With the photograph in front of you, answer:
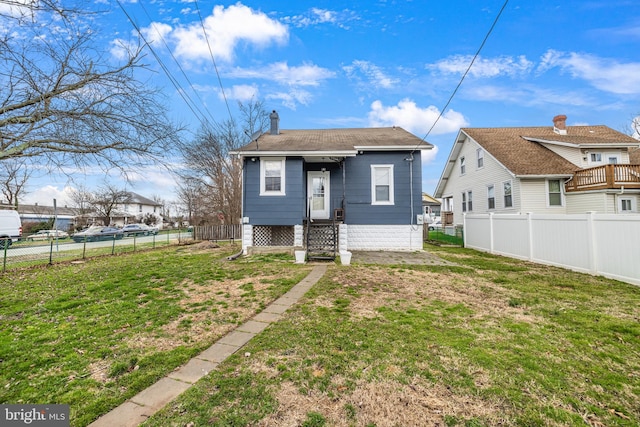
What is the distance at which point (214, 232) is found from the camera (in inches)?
752

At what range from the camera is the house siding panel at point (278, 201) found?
10367 millimetres

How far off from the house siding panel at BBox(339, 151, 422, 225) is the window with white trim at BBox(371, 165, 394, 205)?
15 cm

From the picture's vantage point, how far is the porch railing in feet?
40.8

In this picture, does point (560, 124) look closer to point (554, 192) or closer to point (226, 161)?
point (554, 192)

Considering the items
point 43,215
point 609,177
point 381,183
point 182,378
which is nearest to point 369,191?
point 381,183

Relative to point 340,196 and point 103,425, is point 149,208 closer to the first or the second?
point 340,196

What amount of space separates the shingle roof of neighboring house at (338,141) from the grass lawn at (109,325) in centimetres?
527

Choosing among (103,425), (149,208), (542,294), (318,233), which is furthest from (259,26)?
(149,208)

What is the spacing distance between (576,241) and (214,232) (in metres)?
19.4

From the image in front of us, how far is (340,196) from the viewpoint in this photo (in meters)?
11.5

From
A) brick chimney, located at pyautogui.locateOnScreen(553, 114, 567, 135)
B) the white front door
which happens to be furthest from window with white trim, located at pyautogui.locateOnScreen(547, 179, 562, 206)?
the white front door

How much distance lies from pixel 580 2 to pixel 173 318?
1271cm

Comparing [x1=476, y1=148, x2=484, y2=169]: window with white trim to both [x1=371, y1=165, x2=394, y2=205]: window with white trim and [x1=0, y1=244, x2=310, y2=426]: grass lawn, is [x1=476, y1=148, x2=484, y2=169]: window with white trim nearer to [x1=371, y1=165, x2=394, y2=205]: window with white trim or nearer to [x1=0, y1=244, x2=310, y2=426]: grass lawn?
[x1=371, y1=165, x2=394, y2=205]: window with white trim

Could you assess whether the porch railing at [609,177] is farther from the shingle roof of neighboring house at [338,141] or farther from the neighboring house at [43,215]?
the neighboring house at [43,215]
